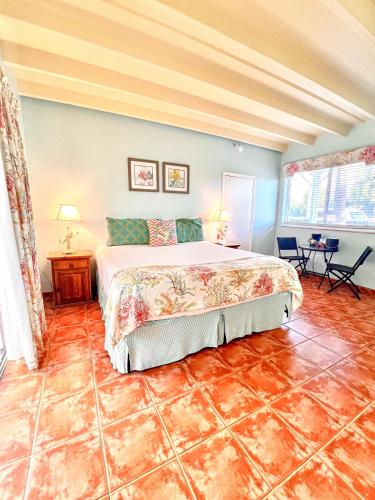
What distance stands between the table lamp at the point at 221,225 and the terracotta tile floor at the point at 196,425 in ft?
7.98

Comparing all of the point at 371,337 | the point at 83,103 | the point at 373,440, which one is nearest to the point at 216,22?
the point at 83,103

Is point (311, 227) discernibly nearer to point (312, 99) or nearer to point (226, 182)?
point (226, 182)

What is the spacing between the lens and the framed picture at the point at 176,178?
3.63 meters

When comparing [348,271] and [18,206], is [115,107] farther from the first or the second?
[348,271]

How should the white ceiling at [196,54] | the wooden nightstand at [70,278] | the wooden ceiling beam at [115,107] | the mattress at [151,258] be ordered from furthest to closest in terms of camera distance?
the wooden nightstand at [70,278] → the wooden ceiling beam at [115,107] → the mattress at [151,258] → the white ceiling at [196,54]

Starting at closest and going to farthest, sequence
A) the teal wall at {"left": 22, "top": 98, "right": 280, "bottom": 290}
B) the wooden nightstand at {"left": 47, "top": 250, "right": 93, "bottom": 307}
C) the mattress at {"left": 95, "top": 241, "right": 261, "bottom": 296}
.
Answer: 1. the mattress at {"left": 95, "top": 241, "right": 261, "bottom": 296}
2. the wooden nightstand at {"left": 47, "top": 250, "right": 93, "bottom": 307}
3. the teal wall at {"left": 22, "top": 98, "right": 280, "bottom": 290}

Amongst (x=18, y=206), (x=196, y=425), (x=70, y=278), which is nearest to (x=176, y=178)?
(x=70, y=278)

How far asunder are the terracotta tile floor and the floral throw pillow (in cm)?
155

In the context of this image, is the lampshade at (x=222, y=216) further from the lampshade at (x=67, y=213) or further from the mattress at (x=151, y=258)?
the lampshade at (x=67, y=213)

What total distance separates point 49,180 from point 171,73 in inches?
80.3

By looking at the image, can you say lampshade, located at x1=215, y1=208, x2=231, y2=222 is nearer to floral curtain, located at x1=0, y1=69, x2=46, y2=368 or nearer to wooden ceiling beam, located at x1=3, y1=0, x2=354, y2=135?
wooden ceiling beam, located at x1=3, y1=0, x2=354, y2=135

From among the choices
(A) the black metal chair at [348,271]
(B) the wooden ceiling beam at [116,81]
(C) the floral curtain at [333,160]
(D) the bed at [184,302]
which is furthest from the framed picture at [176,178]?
(A) the black metal chair at [348,271]

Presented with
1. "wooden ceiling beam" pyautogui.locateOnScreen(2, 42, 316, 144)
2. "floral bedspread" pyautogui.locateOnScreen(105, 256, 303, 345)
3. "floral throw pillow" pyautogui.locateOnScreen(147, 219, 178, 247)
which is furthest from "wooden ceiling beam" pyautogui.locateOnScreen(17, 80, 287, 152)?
"floral bedspread" pyautogui.locateOnScreen(105, 256, 303, 345)

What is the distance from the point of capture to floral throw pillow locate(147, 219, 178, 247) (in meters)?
3.14
